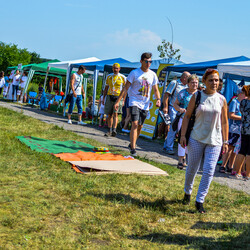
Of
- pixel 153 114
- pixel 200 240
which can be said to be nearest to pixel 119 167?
pixel 200 240

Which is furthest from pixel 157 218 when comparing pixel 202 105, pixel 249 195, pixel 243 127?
pixel 243 127

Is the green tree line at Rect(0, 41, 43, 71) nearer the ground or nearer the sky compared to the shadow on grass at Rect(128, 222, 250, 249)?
nearer the sky

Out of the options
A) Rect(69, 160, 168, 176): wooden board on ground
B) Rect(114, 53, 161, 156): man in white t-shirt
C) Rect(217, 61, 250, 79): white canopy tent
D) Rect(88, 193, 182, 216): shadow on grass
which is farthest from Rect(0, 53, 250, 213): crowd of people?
Rect(217, 61, 250, 79): white canopy tent

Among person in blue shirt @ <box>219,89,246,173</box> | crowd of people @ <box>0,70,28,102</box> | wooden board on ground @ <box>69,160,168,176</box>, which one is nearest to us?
wooden board on ground @ <box>69,160,168,176</box>

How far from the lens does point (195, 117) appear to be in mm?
4570

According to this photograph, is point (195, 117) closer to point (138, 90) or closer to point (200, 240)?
point (200, 240)

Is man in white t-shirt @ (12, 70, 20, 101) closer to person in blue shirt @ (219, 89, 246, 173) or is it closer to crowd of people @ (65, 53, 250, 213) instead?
crowd of people @ (65, 53, 250, 213)

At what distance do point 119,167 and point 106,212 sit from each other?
2.14 meters

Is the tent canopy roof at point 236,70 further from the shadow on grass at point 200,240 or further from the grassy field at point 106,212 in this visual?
the shadow on grass at point 200,240

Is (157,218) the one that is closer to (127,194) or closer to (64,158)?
(127,194)

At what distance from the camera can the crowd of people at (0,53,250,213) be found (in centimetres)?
449

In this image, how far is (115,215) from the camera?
13.6 ft

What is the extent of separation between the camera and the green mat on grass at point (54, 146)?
755 cm

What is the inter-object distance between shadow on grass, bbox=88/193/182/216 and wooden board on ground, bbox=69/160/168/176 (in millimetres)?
1202
